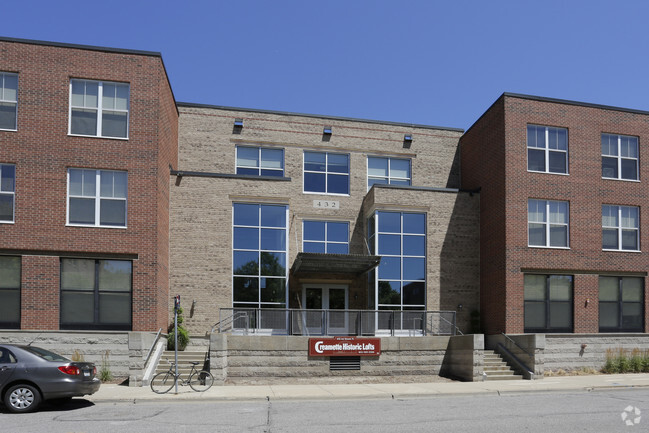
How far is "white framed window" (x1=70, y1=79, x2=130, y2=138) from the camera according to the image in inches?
805

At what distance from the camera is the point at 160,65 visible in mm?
21172

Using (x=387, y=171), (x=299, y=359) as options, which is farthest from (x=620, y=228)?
(x=299, y=359)

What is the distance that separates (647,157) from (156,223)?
19436mm

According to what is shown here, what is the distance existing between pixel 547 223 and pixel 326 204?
28.8 feet

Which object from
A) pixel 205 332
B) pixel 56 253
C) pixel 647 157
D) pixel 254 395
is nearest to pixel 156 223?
pixel 56 253

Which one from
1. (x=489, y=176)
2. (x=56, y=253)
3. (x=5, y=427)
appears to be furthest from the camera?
(x=489, y=176)

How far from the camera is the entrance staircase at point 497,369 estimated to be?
2064 cm

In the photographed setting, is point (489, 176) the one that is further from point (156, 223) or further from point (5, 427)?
point (5, 427)

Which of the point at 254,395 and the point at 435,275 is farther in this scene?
the point at 435,275

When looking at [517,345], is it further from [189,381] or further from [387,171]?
[189,381]

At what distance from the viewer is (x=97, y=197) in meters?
20.3

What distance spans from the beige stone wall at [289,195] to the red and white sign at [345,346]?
4.64 meters

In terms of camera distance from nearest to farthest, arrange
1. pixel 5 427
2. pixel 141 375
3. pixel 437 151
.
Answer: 1. pixel 5 427
2. pixel 141 375
3. pixel 437 151

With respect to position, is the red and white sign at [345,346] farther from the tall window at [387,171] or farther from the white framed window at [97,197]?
the tall window at [387,171]
